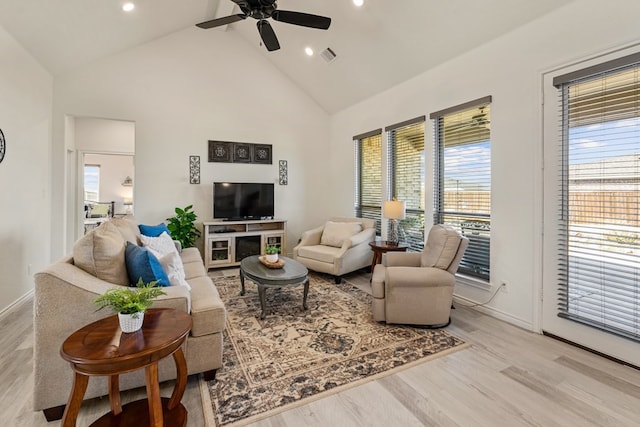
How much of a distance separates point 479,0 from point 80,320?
4.17 m

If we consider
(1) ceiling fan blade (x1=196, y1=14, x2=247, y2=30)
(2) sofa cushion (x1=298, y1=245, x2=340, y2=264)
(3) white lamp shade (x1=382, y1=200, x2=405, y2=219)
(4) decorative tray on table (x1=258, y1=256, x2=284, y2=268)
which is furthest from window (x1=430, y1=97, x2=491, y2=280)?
(1) ceiling fan blade (x1=196, y1=14, x2=247, y2=30)

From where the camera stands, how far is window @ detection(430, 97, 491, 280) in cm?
344

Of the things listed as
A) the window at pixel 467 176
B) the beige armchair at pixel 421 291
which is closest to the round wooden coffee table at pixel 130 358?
the beige armchair at pixel 421 291

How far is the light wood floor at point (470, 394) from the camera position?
176 cm

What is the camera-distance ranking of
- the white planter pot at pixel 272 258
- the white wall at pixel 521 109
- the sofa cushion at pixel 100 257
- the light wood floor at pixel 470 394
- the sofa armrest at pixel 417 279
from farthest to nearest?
the white planter pot at pixel 272 258 < the sofa armrest at pixel 417 279 < the white wall at pixel 521 109 < the sofa cushion at pixel 100 257 < the light wood floor at pixel 470 394

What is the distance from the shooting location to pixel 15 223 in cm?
329

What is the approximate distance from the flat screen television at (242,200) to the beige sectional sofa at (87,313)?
3087 mm

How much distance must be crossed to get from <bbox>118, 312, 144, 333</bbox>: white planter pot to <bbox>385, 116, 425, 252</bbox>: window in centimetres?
361

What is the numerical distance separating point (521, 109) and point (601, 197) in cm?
109

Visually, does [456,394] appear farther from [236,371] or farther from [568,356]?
[236,371]

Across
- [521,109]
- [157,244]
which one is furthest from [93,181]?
[521,109]

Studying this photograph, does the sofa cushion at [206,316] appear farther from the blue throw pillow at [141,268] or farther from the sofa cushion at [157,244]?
the sofa cushion at [157,244]

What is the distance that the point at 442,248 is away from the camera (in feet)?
10.1

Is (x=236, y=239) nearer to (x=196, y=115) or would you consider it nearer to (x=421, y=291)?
(x=196, y=115)
